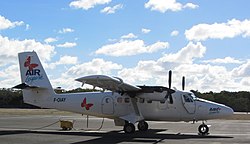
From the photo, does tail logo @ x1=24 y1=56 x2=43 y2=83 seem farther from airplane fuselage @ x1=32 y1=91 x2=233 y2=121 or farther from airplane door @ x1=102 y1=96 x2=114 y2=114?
airplane door @ x1=102 y1=96 x2=114 y2=114

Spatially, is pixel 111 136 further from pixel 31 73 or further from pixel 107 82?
pixel 31 73

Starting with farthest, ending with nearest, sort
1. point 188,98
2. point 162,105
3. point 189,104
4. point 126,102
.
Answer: point 126,102 → point 162,105 → point 188,98 → point 189,104

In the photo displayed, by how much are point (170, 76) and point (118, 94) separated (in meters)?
4.29

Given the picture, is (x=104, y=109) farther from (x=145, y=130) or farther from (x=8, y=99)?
(x=8, y=99)

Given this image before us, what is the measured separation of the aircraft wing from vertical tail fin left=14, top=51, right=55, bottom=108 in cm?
683

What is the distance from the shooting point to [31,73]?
30547mm

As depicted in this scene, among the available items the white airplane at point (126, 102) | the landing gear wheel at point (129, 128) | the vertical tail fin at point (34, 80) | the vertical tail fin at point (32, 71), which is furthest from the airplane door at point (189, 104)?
the vertical tail fin at point (32, 71)

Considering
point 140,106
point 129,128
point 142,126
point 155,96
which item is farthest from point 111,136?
point 142,126

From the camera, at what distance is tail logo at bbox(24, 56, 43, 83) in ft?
100

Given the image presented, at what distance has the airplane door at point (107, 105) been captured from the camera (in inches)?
1151

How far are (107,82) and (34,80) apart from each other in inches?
370

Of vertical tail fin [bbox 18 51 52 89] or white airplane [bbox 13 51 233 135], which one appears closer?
white airplane [bbox 13 51 233 135]

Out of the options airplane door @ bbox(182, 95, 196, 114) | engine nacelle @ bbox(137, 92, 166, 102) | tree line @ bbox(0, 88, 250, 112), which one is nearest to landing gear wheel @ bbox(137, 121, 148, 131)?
engine nacelle @ bbox(137, 92, 166, 102)

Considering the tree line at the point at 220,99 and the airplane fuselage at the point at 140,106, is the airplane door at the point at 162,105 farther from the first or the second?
the tree line at the point at 220,99
